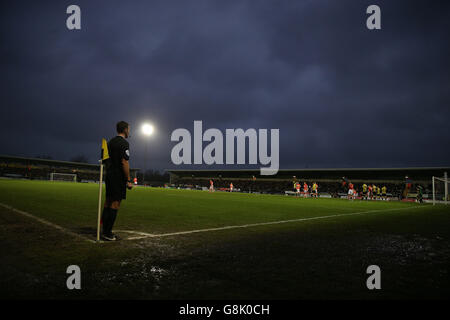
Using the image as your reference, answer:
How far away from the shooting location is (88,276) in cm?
291

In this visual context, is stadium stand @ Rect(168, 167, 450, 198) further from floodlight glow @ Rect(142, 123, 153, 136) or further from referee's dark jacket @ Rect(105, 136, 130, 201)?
referee's dark jacket @ Rect(105, 136, 130, 201)

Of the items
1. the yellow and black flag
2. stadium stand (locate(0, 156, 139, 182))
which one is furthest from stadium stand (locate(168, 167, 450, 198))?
the yellow and black flag

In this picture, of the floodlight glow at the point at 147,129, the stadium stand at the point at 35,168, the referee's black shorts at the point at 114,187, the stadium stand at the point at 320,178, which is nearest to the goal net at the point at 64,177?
the stadium stand at the point at 35,168

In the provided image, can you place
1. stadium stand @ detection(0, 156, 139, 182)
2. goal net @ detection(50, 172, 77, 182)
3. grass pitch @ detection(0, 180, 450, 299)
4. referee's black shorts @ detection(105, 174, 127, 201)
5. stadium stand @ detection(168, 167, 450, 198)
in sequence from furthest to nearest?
stadium stand @ detection(0, 156, 139, 182) → goal net @ detection(50, 172, 77, 182) → stadium stand @ detection(168, 167, 450, 198) → referee's black shorts @ detection(105, 174, 127, 201) → grass pitch @ detection(0, 180, 450, 299)

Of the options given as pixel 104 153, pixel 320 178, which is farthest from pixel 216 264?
pixel 320 178

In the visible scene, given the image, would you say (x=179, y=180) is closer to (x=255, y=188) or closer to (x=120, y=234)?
(x=255, y=188)

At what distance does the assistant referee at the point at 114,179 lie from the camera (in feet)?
16.1

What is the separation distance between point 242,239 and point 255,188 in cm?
5647

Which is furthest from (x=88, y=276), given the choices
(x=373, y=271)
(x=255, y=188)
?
(x=255, y=188)

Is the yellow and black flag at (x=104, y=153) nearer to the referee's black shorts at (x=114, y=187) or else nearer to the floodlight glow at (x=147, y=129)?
the referee's black shorts at (x=114, y=187)

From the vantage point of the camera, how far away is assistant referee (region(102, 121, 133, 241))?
16.1 ft

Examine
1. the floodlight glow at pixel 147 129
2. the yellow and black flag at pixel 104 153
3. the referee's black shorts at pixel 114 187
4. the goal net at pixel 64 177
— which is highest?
the floodlight glow at pixel 147 129

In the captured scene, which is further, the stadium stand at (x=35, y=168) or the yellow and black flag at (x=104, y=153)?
the stadium stand at (x=35, y=168)

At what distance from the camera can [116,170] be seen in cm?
499
